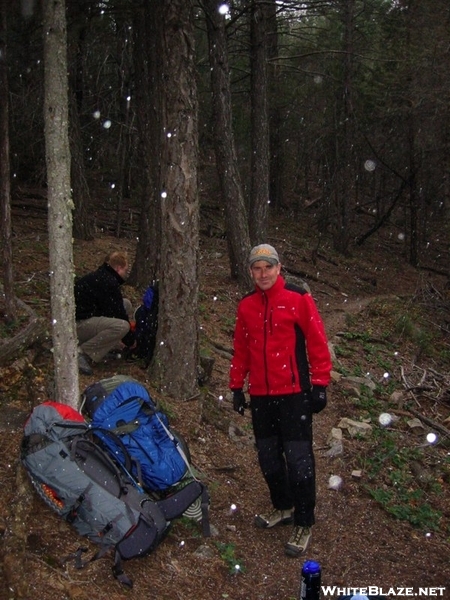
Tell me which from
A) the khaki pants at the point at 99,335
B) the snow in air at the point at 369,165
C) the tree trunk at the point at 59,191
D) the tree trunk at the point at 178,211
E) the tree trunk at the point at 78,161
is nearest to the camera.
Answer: the tree trunk at the point at 59,191

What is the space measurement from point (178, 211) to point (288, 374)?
2.79 meters

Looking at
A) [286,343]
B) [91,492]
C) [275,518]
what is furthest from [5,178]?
[275,518]

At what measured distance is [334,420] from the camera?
8531 millimetres

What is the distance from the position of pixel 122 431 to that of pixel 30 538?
1119mm

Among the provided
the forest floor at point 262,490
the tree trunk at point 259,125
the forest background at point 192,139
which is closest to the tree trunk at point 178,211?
the forest background at point 192,139

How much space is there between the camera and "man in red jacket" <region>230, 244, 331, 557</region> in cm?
486

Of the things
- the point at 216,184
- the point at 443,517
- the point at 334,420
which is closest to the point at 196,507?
the point at 443,517

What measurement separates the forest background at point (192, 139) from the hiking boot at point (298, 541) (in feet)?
6.15

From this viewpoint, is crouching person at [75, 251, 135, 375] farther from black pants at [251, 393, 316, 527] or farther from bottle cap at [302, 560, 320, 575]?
bottle cap at [302, 560, 320, 575]

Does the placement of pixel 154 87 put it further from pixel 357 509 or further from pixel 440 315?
pixel 440 315

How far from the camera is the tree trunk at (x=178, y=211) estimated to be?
668 cm

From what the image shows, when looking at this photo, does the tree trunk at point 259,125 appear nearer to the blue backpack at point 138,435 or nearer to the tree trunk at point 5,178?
the tree trunk at point 5,178

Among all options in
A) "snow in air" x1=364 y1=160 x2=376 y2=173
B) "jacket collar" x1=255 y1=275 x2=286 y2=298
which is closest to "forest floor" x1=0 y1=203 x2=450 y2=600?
"jacket collar" x1=255 y1=275 x2=286 y2=298

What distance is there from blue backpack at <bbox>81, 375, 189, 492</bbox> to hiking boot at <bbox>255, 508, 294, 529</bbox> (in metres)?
0.89
